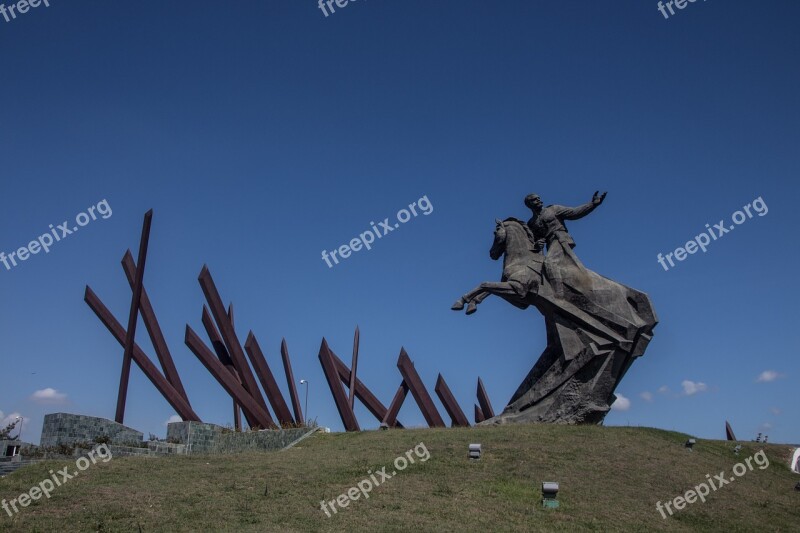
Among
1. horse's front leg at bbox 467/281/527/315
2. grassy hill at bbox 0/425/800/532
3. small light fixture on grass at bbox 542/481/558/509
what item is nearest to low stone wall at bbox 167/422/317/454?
grassy hill at bbox 0/425/800/532

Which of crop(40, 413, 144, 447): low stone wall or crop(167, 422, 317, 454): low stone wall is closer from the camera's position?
crop(40, 413, 144, 447): low stone wall

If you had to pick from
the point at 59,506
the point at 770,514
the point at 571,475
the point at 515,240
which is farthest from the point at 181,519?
the point at 515,240

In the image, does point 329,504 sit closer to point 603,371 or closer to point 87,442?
point 87,442

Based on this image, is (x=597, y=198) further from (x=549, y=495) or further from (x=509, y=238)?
(x=549, y=495)

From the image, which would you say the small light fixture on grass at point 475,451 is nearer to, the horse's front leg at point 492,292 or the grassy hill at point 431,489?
the grassy hill at point 431,489

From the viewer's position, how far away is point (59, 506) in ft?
39.2

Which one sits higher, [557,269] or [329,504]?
[557,269]

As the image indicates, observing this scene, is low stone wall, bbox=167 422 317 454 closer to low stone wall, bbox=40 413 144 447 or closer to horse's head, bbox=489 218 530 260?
low stone wall, bbox=40 413 144 447

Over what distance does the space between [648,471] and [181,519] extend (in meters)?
9.58

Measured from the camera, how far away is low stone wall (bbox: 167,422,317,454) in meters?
20.5

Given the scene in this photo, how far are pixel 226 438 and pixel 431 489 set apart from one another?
9.73m

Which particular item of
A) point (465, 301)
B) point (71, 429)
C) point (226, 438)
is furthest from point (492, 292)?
point (71, 429)

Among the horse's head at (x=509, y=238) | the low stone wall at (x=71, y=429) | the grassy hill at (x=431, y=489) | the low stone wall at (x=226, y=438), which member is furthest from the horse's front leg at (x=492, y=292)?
the low stone wall at (x=71, y=429)

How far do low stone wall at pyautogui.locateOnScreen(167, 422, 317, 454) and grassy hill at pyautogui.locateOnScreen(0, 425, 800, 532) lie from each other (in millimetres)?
1993
